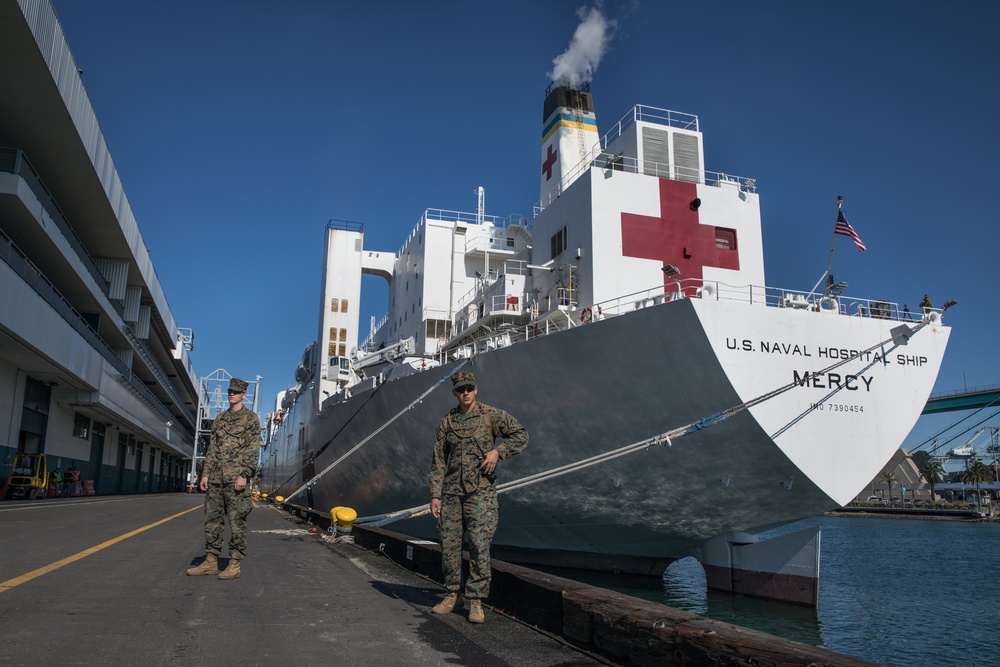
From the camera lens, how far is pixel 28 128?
1744 centimetres

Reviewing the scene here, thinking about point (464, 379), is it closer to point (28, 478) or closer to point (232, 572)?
point (232, 572)

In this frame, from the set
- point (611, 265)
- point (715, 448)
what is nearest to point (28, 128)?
point (611, 265)

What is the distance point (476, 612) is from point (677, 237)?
10271 mm

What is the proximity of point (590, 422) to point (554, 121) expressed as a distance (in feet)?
32.4

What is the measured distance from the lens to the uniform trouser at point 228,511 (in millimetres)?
5688

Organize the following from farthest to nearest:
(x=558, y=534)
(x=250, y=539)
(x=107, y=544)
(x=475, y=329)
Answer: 1. (x=475, y=329)
2. (x=558, y=534)
3. (x=250, y=539)
4. (x=107, y=544)

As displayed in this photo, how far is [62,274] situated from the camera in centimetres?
2331

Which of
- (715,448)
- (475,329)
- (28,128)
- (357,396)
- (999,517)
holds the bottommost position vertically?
(999,517)

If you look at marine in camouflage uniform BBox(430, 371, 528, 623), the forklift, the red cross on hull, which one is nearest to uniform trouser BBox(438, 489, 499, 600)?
marine in camouflage uniform BBox(430, 371, 528, 623)

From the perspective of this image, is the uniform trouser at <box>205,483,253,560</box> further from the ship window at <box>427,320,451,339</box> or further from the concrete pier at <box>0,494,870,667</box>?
the ship window at <box>427,320,451,339</box>

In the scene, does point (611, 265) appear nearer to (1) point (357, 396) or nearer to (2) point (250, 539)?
(2) point (250, 539)

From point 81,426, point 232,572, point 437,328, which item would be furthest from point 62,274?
point 232,572

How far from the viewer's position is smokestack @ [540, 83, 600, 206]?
17500 millimetres

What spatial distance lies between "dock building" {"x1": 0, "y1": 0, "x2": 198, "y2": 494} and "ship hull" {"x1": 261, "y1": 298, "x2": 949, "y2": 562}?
1151cm
